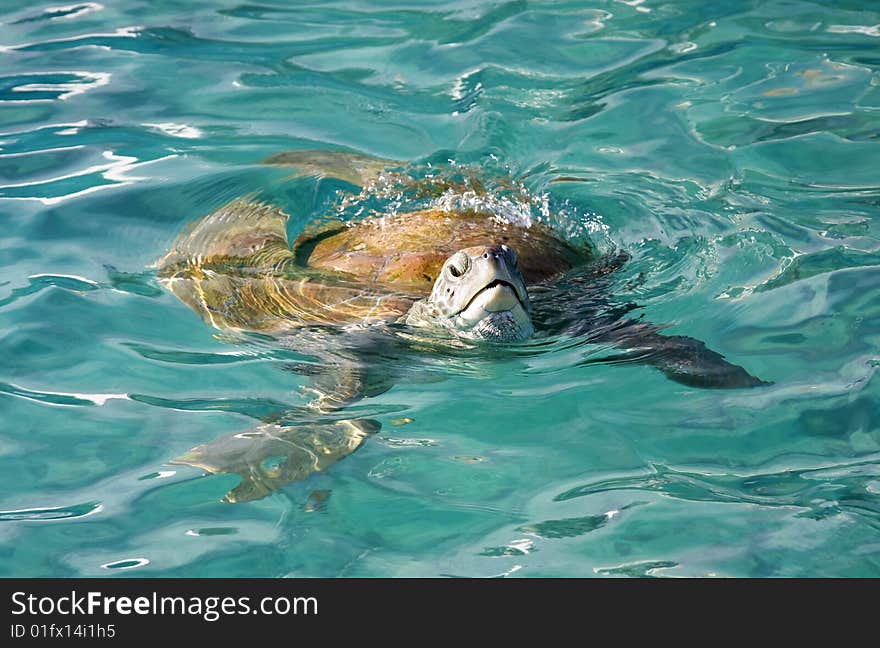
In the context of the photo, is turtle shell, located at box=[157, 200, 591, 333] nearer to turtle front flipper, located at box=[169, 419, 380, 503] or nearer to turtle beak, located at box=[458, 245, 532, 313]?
turtle beak, located at box=[458, 245, 532, 313]

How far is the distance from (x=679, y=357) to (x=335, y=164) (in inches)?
122

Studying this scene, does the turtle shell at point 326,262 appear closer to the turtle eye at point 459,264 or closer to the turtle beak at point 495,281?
the turtle eye at point 459,264

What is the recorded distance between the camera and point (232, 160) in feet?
22.5

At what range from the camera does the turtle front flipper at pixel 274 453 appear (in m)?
3.91

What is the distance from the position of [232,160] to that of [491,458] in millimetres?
3795

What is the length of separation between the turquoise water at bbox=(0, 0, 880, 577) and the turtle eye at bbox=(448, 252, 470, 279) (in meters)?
0.51

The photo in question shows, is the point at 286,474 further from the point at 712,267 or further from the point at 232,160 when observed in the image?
the point at 232,160

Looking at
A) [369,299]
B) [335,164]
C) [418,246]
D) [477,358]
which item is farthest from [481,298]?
[335,164]

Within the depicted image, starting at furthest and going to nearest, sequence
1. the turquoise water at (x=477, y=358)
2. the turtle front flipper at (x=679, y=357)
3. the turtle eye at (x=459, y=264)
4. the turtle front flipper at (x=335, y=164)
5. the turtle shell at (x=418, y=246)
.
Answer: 1. the turtle front flipper at (x=335, y=164)
2. the turtle shell at (x=418, y=246)
3. the turtle eye at (x=459, y=264)
4. the turtle front flipper at (x=679, y=357)
5. the turquoise water at (x=477, y=358)

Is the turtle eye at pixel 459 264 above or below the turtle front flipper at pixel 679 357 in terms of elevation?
above

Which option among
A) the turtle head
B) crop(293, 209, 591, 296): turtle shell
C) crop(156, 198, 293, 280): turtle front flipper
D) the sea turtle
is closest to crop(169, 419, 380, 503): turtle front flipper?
the sea turtle

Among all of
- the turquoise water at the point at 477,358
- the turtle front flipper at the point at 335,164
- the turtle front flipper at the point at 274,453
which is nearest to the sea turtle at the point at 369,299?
the turtle front flipper at the point at 274,453
